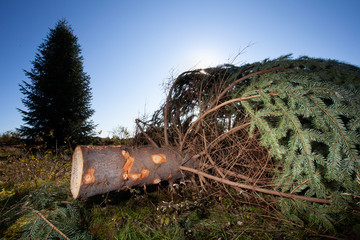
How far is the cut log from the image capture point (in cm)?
157

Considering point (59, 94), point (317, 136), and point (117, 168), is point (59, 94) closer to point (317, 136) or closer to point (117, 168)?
point (117, 168)

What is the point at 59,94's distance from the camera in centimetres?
654

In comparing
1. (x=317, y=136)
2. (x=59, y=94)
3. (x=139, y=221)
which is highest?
(x=59, y=94)

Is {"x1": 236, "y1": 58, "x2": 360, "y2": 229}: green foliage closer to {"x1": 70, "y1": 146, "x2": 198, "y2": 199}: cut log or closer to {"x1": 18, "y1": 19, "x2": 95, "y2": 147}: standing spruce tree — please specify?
{"x1": 70, "y1": 146, "x2": 198, "y2": 199}: cut log

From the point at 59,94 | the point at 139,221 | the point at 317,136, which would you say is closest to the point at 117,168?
the point at 139,221

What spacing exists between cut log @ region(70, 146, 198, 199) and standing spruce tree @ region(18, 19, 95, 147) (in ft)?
17.3

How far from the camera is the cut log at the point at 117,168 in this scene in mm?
1573

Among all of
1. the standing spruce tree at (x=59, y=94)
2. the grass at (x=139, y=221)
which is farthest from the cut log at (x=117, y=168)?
the standing spruce tree at (x=59, y=94)

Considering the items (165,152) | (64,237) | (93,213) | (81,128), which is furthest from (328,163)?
(81,128)

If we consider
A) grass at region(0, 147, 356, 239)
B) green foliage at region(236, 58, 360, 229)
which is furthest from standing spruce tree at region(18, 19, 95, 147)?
green foliage at region(236, 58, 360, 229)

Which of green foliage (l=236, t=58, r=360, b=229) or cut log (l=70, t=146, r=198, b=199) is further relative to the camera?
cut log (l=70, t=146, r=198, b=199)

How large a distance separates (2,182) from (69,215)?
337 centimetres

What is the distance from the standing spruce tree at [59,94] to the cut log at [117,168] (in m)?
5.26

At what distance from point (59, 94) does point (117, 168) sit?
683 centimetres
